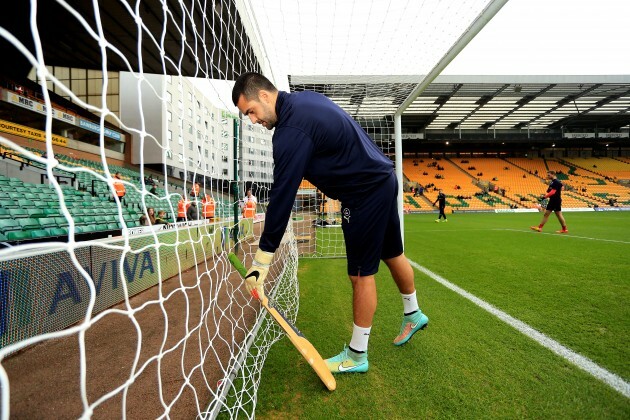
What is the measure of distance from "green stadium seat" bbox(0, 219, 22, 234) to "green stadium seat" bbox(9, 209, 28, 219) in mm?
549

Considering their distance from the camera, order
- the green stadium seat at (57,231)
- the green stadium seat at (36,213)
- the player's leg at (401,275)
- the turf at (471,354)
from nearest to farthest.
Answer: the turf at (471,354)
the player's leg at (401,275)
the green stadium seat at (57,231)
the green stadium seat at (36,213)

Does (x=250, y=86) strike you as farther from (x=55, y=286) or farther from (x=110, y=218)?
(x=110, y=218)

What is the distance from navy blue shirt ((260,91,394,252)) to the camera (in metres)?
1.39

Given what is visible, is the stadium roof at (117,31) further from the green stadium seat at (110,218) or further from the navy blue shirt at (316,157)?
the navy blue shirt at (316,157)

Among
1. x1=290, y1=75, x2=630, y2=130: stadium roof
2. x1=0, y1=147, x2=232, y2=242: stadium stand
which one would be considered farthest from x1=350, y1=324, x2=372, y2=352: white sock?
x1=290, y1=75, x2=630, y2=130: stadium roof

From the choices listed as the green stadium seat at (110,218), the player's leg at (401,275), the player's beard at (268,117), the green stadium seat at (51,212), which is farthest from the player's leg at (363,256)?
the green stadium seat at (110,218)

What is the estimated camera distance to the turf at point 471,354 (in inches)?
54.2

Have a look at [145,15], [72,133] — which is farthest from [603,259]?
[72,133]

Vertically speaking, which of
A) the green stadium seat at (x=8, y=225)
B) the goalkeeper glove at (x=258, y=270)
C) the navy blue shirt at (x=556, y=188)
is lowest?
the goalkeeper glove at (x=258, y=270)

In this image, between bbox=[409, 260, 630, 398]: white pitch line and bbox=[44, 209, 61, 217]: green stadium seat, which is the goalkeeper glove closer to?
bbox=[409, 260, 630, 398]: white pitch line

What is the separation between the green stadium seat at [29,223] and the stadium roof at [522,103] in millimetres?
17923

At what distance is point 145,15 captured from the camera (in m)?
5.43

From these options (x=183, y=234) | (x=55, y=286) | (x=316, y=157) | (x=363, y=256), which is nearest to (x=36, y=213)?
(x=183, y=234)

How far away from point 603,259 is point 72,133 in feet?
69.8
